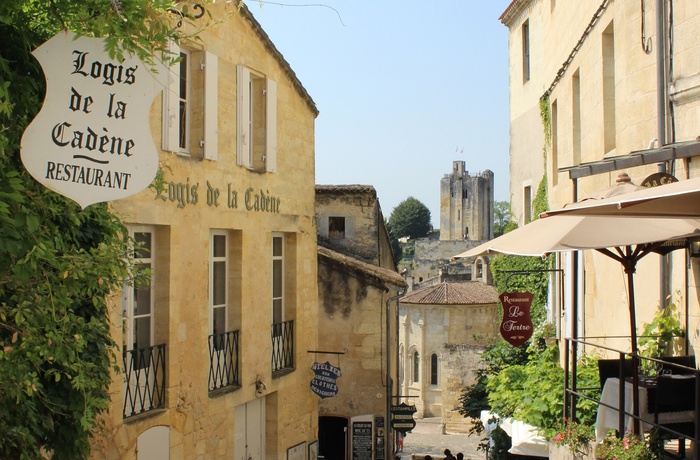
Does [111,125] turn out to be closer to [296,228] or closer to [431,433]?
[296,228]

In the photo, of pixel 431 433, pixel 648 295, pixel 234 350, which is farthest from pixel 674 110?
pixel 431 433

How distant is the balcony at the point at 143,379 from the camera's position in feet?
32.7

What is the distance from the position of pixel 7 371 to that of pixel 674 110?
7118 millimetres

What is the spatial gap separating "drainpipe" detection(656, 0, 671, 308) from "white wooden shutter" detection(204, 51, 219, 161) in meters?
5.51

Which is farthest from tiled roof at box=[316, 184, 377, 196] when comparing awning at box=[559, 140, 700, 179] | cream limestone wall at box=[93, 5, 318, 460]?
awning at box=[559, 140, 700, 179]

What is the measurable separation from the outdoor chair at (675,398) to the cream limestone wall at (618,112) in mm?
1690

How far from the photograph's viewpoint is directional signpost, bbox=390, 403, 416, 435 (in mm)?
18625

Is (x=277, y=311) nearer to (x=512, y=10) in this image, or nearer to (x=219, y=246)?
(x=219, y=246)

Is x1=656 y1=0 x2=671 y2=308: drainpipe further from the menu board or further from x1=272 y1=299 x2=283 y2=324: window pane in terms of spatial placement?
the menu board

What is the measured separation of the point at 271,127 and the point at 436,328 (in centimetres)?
3657

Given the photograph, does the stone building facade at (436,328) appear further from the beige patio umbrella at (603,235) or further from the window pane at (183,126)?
the beige patio umbrella at (603,235)

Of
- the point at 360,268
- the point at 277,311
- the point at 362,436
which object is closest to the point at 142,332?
the point at 277,311

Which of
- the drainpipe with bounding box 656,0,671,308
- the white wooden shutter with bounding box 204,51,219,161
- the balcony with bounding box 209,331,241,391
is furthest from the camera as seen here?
the balcony with bounding box 209,331,241,391

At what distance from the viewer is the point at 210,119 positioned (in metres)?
11.5
